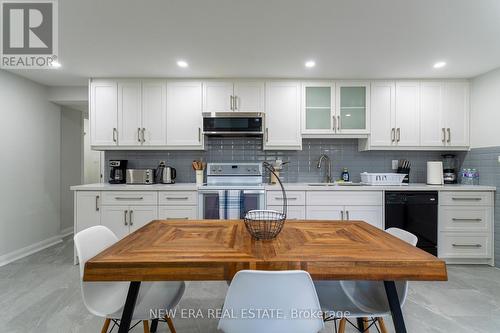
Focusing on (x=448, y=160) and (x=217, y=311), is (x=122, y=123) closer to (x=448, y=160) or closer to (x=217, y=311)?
(x=217, y=311)

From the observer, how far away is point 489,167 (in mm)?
3000

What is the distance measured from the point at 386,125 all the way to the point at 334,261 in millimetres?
2851

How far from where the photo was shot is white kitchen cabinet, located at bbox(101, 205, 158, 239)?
2.96 m

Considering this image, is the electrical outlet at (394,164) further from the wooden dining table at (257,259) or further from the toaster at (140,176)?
the toaster at (140,176)

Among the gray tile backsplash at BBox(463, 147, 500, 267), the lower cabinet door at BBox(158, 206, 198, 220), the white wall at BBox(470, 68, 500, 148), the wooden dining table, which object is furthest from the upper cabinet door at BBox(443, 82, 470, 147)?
the lower cabinet door at BBox(158, 206, 198, 220)

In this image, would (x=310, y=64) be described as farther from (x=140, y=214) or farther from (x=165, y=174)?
(x=140, y=214)

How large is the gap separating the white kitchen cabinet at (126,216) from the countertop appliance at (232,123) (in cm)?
121

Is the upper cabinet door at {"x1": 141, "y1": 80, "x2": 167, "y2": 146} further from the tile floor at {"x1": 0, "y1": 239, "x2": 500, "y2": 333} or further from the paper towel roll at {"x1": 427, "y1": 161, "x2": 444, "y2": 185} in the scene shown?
the paper towel roll at {"x1": 427, "y1": 161, "x2": 444, "y2": 185}

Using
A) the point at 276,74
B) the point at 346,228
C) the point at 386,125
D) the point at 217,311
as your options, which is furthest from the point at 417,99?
the point at 217,311

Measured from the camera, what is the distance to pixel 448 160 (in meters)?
3.51

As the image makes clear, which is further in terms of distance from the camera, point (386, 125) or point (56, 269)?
point (386, 125)

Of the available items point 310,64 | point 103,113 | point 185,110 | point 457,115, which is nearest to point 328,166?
point 310,64

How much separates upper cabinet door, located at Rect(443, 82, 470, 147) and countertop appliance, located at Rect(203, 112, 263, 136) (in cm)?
248

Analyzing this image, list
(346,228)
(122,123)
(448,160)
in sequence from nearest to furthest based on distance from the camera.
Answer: (346,228), (122,123), (448,160)
